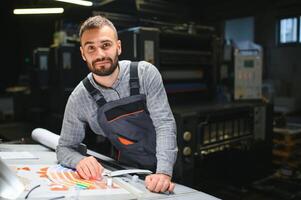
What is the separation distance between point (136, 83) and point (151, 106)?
13cm

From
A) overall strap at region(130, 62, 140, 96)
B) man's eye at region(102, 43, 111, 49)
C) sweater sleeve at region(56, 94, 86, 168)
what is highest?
man's eye at region(102, 43, 111, 49)

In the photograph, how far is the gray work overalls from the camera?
1.52 meters

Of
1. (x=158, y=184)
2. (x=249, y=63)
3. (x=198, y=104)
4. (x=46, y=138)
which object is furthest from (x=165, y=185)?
(x=249, y=63)

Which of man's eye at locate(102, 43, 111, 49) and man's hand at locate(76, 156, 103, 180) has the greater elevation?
man's eye at locate(102, 43, 111, 49)

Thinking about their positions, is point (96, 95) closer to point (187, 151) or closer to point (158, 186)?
point (158, 186)

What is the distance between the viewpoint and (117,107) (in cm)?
151

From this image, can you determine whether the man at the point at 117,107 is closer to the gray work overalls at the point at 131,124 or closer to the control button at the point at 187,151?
the gray work overalls at the point at 131,124

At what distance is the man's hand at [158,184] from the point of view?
117 cm

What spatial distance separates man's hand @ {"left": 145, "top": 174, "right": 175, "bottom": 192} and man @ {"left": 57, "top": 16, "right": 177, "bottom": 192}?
0.13 meters

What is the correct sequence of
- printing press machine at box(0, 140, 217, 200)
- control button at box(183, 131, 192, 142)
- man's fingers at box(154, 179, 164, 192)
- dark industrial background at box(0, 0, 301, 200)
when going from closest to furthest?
printing press machine at box(0, 140, 217, 200), man's fingers at box(154, 179, 164, 192), control button at box(183, 131, 192, 142), dark industrial background at box(0, 0, 301, 200)

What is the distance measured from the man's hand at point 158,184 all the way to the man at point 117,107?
13 centimetres

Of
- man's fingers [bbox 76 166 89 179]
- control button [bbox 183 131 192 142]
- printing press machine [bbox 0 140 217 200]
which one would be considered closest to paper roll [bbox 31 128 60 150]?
printing press machine [bbox 0 140 217 200]

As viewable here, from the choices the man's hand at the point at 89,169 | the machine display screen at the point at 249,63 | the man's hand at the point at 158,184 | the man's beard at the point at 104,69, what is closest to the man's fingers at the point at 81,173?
the man's hand at the point at 89,169

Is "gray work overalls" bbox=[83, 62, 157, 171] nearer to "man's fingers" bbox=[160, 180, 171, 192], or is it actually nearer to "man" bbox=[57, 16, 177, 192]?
"man" bbox=[57, 16, 177, 192]
